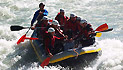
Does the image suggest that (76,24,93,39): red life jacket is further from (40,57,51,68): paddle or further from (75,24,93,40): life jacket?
(40,57,51,68): paddle

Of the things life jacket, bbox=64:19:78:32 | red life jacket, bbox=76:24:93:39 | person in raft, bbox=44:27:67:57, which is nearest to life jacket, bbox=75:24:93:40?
red life jacket, bbox=76:24:93:39

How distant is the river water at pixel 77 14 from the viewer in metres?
6.04

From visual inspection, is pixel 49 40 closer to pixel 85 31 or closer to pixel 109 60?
pixel 85 31

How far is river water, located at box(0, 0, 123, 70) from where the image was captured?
238 inches

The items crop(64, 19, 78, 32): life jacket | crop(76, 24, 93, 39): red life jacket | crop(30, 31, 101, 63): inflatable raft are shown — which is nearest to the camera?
crop(30, 31, 101, 63): inflatable raft

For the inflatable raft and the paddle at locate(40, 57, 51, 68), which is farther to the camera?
the inflatable raft

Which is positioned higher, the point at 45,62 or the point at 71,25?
the point at 71,25

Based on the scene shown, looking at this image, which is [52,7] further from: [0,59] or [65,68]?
[65,68]

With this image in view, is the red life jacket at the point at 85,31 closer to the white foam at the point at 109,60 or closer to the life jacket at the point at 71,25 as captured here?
the life jacket at the point at 71,25

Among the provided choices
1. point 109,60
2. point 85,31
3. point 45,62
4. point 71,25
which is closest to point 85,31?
point 85,31

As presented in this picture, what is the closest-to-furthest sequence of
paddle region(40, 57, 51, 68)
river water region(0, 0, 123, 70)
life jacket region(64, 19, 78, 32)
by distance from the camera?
paddle region(40, 57, 51, 68), river water region(0, 0, 123, 70), life jacket region(64, 19, 78, 32)

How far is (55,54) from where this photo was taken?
5500mm

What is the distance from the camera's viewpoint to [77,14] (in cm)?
1221

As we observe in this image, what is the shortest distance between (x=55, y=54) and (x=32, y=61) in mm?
1177
